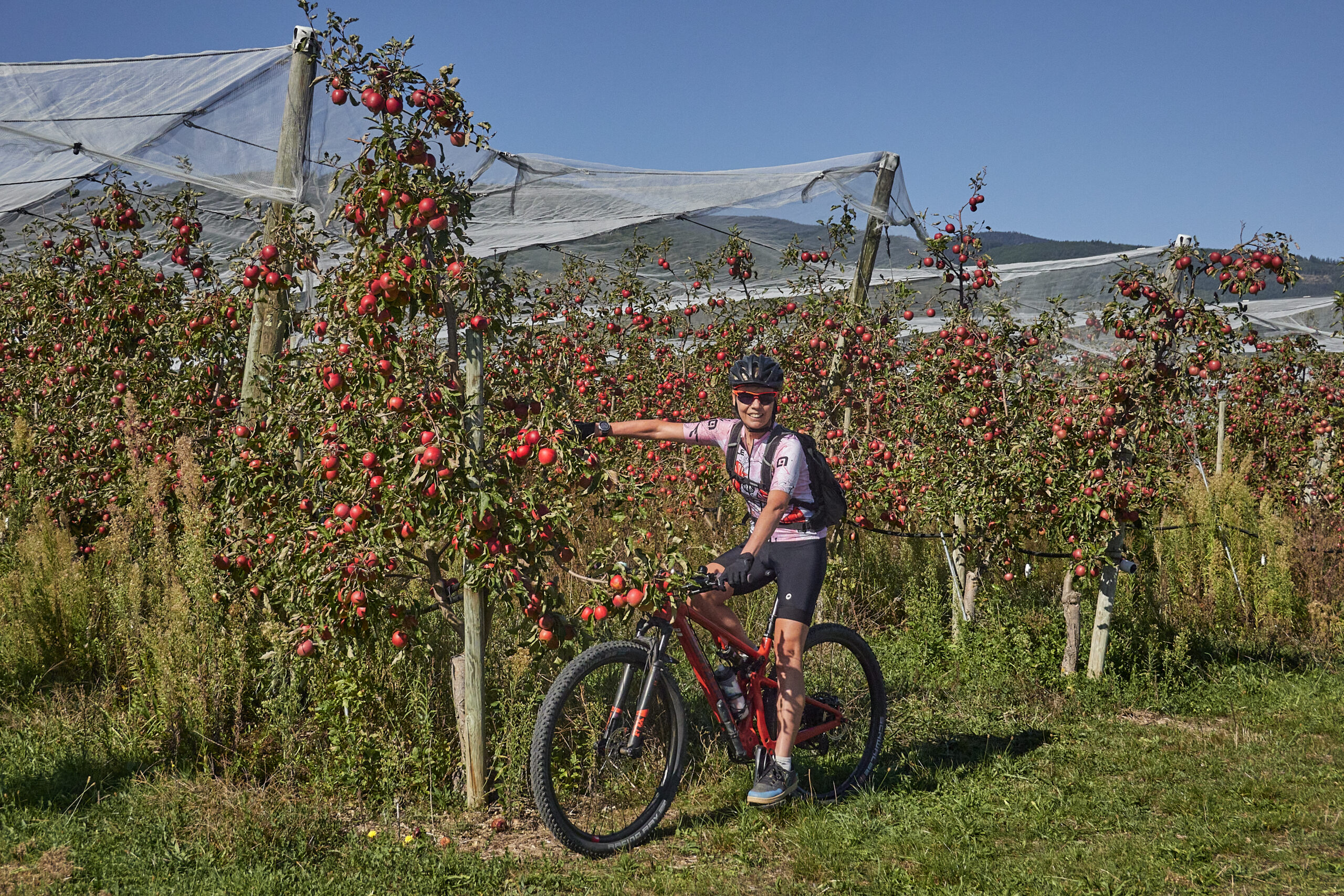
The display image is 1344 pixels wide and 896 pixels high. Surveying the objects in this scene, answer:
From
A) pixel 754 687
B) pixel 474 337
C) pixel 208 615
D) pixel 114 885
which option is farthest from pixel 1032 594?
pixel 114 885

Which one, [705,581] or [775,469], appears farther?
[775,469]

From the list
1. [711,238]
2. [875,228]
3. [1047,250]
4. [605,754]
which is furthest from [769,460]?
[1047,250]

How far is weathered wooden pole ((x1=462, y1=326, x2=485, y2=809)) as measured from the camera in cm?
346

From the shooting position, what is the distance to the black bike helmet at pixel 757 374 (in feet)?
12.0

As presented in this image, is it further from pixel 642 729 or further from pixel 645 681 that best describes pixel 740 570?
pixel 642 729

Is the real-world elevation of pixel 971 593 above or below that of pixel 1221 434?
below

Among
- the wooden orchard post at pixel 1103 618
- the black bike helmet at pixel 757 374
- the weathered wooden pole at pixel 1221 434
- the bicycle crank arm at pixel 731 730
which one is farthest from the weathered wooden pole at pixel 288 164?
the weathered wooden pole at pixel 1221 434

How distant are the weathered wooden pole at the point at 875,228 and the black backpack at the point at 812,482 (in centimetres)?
296

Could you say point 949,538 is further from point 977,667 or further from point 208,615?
point 208,615

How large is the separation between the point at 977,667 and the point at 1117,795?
1.53 meters

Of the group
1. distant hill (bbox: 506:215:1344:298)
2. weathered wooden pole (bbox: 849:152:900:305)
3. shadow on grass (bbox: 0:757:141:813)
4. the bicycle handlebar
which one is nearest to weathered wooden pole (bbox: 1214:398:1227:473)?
distant hill (bbox: 506:215:1344:298)

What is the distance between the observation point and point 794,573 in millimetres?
3703

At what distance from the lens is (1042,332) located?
5461 mm

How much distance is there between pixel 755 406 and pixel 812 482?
400 millimetres
